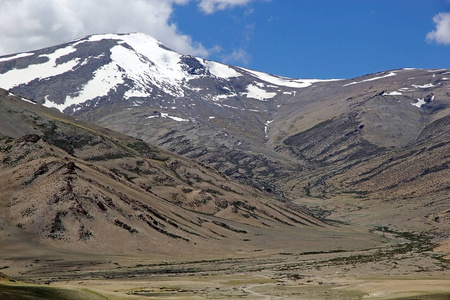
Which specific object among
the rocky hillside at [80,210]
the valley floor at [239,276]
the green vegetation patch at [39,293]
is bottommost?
the green vegetation patch at [39,293]

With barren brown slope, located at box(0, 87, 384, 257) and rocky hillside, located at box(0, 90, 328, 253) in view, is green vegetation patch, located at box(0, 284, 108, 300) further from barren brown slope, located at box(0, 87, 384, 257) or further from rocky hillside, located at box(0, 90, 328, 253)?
rocky hillside, located at box(0, 90, 328, 253)

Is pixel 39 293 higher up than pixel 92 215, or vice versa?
pixel 92 215

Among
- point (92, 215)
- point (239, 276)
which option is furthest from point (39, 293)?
point (92, 215)

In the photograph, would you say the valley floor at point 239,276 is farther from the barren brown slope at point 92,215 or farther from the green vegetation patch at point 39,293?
the barren brown slope at point 92,215

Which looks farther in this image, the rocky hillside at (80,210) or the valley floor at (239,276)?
the rocky hillside at (80,210)

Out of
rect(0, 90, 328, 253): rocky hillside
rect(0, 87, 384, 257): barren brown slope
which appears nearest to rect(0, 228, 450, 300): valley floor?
rect(0, 87, 384, 257): barren brown slope

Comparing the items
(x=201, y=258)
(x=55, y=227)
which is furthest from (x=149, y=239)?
(x=55, y=227)

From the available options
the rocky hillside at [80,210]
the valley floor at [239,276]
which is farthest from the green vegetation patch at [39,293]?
the rocky hillside at [80,210]

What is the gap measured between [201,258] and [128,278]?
43679mm

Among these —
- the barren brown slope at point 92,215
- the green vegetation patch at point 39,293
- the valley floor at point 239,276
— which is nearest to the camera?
the green vegetation patch at point 39,293

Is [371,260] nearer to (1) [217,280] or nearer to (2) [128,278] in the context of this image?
(1) [217,280]

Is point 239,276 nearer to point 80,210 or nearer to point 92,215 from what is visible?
point 92,215

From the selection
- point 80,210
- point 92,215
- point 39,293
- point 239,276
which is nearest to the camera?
point 39,293

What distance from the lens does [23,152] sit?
162125 mm
